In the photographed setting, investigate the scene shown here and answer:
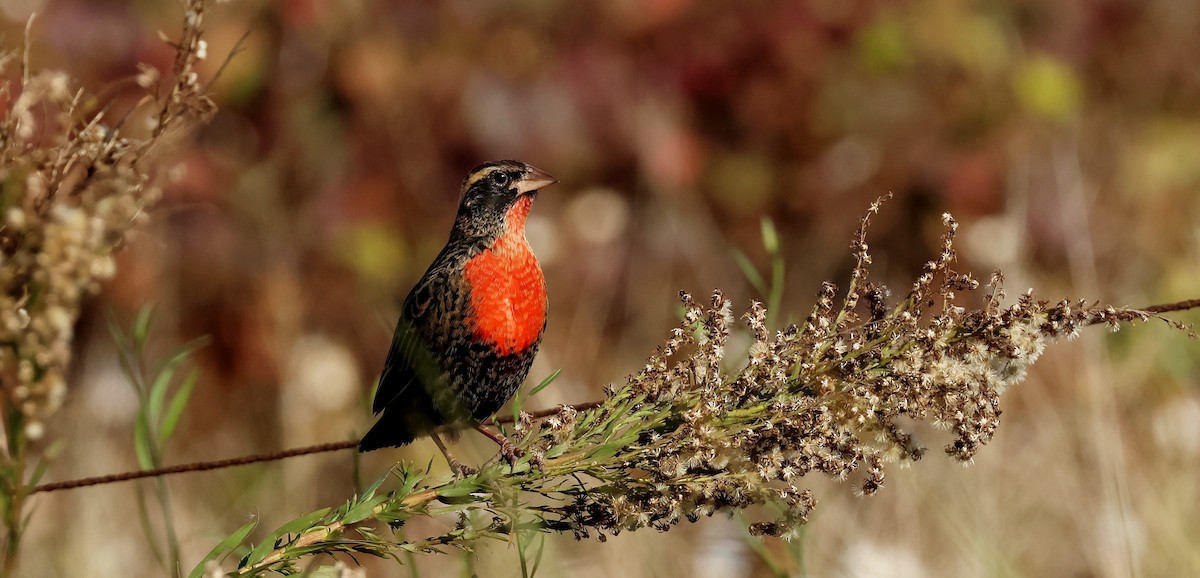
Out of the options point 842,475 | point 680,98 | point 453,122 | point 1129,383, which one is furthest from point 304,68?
point 842,475

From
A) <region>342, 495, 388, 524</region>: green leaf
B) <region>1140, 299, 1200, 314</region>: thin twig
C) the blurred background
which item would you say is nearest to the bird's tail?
<region>342, 495, 388, 524</region>: green leaf

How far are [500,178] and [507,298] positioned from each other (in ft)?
0.96

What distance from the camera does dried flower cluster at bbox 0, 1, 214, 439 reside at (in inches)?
47.6

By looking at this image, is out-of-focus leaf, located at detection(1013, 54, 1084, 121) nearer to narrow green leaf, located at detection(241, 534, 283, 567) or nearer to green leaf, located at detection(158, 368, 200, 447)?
green leaf, located at detection(158, 368, 200, 447)

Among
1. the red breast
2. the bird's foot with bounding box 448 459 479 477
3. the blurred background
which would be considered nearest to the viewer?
the bird's foot with bounding box 448 459 479 477

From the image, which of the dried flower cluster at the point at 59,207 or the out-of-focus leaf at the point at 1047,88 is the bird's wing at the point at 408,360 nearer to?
the dried flower cluster at the point at 59,207

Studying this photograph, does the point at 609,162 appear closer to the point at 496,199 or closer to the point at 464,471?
the point at 496,199

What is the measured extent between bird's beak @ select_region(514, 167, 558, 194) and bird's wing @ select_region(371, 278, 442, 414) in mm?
226

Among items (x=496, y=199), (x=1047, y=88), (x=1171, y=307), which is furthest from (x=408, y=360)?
(x=1047, y=88)

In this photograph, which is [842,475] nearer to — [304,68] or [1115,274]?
[1115,274]

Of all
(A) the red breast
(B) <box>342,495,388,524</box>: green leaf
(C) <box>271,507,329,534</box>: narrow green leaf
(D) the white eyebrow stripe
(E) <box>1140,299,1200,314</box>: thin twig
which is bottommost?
(C) <box>271,507,329,534</box>: narrow green leaf

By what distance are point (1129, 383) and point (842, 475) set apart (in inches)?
118

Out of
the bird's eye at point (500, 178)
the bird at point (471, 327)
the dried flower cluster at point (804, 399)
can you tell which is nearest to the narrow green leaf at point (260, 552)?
the dried flower cluster at point (804, 399)

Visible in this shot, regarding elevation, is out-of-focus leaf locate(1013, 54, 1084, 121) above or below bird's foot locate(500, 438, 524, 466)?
above
